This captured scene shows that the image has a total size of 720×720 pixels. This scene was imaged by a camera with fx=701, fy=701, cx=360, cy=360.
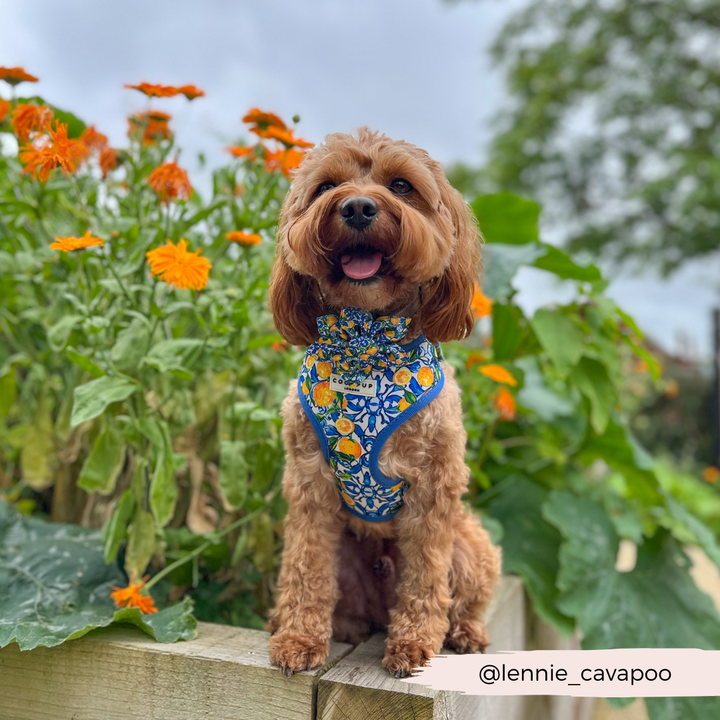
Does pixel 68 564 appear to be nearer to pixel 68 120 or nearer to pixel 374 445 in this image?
pixel 374 445

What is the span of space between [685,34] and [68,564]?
16461 millimetres

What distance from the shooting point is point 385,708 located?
1.69 metres

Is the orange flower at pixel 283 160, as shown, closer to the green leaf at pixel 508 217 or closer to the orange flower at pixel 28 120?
the orange flower at pixel 28 120

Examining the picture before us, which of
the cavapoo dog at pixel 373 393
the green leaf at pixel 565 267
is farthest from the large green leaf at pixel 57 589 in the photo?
the green leaf at pixel 565 267

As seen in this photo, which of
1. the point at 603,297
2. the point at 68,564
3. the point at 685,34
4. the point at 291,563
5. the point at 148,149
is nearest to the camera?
the point at 291,563

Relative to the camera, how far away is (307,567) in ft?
6.04

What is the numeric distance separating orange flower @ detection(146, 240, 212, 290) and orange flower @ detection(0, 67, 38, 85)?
760 millimetres

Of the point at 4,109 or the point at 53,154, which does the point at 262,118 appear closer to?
the point at 53,154

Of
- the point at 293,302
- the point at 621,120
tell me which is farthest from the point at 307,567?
the point at 621,120

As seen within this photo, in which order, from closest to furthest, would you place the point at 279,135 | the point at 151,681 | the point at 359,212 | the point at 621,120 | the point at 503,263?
the point at 359,212 → the point at 151,681 → the point at 279,135 → the point at 503,263 → the point at 621,120

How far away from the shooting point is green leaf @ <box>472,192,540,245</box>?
333 cm

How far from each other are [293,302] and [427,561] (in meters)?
0.77

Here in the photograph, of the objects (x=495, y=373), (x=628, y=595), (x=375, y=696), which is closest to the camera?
(x=375, y=696)

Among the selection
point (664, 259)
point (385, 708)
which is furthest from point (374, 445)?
point (664, 259)
